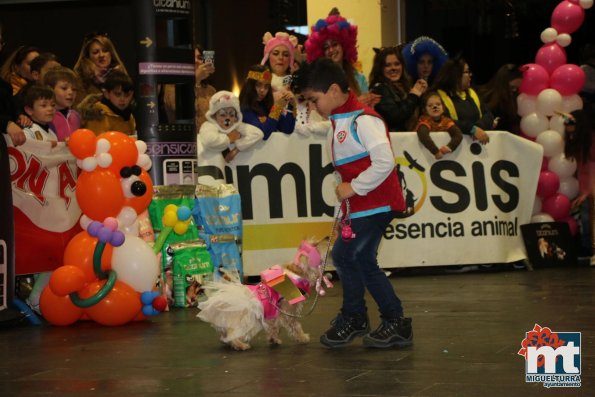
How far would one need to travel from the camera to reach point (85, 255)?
25.7ft

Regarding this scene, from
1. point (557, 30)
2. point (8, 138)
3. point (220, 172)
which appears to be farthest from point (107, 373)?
point (557, 30)

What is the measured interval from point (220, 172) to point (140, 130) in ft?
4.86

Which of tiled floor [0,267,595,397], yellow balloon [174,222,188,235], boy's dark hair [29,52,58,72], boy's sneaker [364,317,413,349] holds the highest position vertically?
boy's dark hair [29,52,58,72]

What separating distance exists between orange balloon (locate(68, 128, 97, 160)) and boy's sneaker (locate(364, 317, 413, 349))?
102 inches

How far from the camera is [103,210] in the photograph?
25.7ft

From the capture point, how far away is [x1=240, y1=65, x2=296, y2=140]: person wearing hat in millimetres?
9812

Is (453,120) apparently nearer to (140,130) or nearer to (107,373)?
(140,130)

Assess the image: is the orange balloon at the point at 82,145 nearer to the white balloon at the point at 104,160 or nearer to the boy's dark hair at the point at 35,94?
the white balloon at the point at 104,160

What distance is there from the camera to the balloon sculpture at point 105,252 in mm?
7723

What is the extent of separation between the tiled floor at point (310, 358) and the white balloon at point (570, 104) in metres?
3.17

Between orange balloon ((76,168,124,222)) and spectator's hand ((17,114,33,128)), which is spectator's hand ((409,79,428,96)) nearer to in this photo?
orange balloon ((76,168,124,222))

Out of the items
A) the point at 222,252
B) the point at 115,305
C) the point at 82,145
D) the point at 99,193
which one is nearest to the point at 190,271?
the point at 222,252

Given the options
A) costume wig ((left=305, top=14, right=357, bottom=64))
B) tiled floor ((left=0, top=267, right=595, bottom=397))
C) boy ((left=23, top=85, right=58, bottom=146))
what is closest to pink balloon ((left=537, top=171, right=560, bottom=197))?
costume wig ((left=305, top=14, right=357, bottom=64))

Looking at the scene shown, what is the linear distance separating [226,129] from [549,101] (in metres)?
3.45
